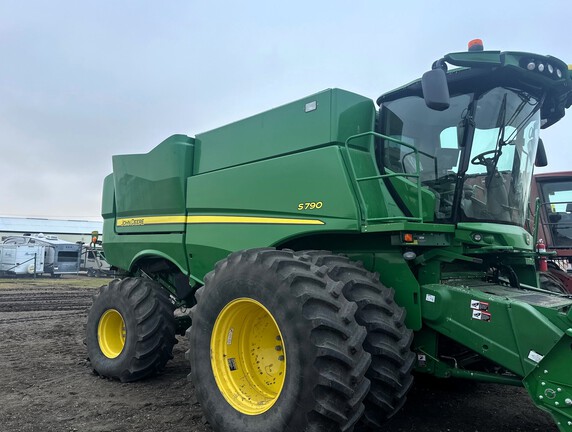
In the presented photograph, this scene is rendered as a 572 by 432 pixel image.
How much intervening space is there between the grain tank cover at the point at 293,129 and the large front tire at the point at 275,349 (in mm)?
1215

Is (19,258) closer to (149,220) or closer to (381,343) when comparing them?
(149,220)

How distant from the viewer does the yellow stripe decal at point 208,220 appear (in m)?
4.23

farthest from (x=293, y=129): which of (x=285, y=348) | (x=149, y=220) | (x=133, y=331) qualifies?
(x=133, y=331)

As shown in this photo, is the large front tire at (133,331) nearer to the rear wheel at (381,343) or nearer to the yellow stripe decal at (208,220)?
the yellow stripe decal at (208,220)

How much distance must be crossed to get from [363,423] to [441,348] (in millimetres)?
1017

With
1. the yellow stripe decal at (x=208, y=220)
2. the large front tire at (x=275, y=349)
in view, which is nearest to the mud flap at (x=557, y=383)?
the large front tire at (x=275, y=349)

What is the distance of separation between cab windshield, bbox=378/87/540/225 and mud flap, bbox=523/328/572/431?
4.48ft

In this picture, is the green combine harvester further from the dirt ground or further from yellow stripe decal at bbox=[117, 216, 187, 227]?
the dirt ground

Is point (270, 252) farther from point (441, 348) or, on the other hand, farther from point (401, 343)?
point (441, 348)

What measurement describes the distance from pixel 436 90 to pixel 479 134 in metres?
0.74

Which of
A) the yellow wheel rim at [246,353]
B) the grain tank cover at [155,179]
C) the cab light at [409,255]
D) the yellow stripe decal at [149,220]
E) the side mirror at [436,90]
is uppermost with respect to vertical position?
the side mirror at [436,90]

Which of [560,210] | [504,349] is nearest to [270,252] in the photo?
[504,349]

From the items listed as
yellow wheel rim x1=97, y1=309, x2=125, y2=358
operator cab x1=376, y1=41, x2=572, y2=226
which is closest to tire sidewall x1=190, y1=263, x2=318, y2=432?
operator cab x1=376, y1=41, x2=572, y2=226

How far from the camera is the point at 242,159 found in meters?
4.96
